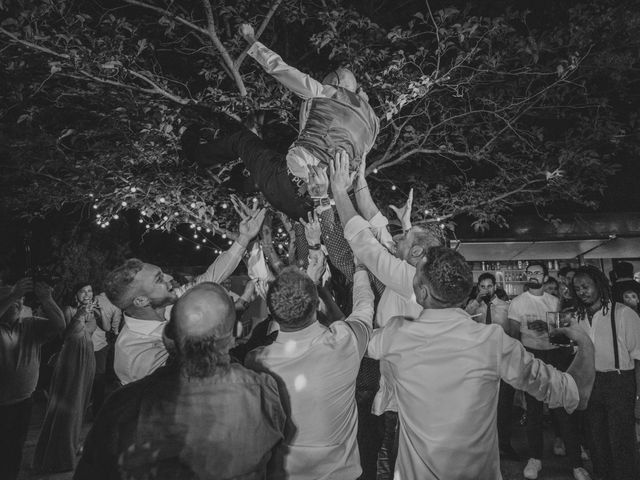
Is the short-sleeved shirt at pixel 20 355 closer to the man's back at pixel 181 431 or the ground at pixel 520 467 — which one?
the ground at pixel 520 467

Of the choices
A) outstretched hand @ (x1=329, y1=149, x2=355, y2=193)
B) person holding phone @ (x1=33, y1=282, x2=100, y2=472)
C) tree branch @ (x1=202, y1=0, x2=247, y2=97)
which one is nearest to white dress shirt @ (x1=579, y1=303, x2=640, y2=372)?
outstretched hand @ (x1=329, y1=149, x2=355, y2=193)

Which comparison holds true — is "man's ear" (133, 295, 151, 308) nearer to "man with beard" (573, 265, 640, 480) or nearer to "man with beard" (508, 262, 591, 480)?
"man with beard" (508, 262, 591, 480)

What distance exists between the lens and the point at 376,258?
6.61 ft

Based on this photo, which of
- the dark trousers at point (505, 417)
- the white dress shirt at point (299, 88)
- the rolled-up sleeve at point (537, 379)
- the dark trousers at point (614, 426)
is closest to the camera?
the rolled-up sleeve at point (537, 379)

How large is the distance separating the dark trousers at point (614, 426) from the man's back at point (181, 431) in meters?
3.19

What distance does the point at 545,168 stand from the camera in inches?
254

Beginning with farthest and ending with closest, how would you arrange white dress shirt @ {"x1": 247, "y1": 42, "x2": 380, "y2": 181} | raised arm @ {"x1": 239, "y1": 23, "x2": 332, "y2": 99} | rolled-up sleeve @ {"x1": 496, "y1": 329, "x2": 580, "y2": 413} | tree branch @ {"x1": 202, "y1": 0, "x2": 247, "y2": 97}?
tree branch @ {"x1": 202, "y1": 0, "x2": 247, "y2": 97}
raised arm @ {"x1": 239, "y1": 23, "x2": 332, "y2": 99}
white dress shirt @ {"x1": 247, "y1": 42, "x2": 380, "y2": 181}
rolled-up sleeve @ {"x1": 496, "y1": 329, "x2": 580, "y2": 413}

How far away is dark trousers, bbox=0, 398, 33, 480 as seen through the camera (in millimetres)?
3166

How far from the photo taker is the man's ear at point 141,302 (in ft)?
7.28

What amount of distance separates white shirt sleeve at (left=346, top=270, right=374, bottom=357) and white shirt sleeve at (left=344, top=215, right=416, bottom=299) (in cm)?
17

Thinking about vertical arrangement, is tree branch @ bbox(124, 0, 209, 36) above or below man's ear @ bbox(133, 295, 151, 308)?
above

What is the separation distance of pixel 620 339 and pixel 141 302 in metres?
3.61

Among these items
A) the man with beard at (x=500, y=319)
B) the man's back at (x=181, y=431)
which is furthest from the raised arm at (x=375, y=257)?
the man with beard at (x=500, y=319)

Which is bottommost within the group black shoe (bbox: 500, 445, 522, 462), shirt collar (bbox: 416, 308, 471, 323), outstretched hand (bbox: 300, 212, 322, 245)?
black shoe (bbox: 500, 445, 522, 462)
